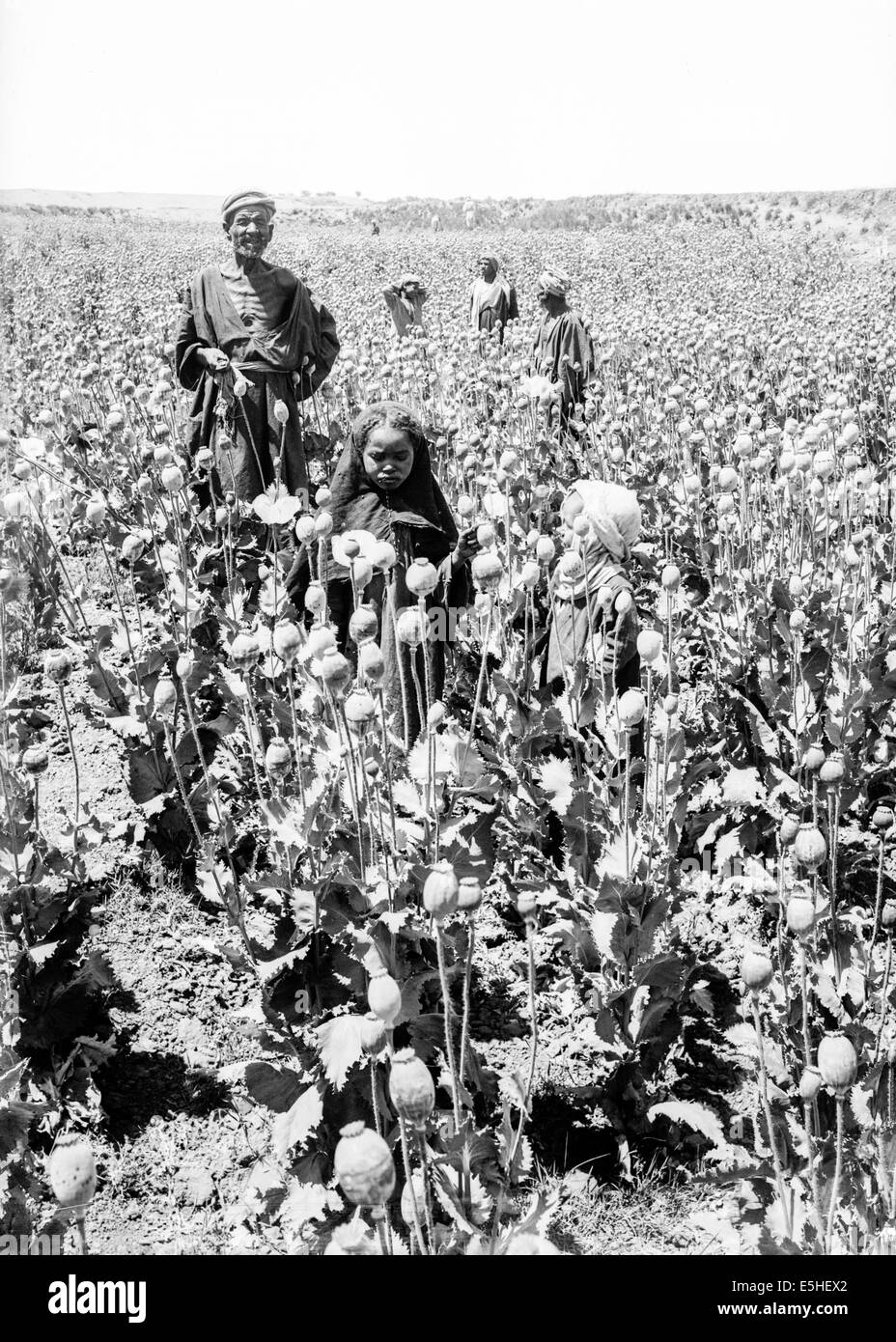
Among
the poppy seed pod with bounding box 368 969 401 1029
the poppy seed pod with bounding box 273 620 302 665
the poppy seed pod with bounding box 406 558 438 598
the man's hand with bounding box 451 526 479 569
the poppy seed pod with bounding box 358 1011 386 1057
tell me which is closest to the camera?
the poppy seed pod with bounding box 368 969 401 1029

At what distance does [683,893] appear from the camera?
10.3ft

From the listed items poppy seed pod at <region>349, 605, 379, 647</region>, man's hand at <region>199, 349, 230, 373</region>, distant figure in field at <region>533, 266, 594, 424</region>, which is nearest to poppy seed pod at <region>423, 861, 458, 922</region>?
poppy seed pod at <region>349, 605, 379, 647</region>

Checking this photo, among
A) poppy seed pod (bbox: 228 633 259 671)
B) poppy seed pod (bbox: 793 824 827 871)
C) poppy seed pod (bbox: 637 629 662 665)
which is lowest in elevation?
poppy seed pod (bbox: 793 824 827 871)

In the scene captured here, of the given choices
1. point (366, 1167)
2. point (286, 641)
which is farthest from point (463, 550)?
point (366, 1167)

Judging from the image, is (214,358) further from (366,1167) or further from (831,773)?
(366,1167)

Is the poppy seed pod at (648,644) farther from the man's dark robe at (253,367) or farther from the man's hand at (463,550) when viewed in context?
the man's dark robe at (253,367)

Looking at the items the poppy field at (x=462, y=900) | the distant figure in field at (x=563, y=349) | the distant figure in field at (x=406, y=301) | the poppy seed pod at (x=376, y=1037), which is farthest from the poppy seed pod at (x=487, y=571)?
the distant figure in field at (x=406, y=301)

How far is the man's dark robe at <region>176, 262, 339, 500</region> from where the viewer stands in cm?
620

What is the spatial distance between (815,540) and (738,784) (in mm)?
1937

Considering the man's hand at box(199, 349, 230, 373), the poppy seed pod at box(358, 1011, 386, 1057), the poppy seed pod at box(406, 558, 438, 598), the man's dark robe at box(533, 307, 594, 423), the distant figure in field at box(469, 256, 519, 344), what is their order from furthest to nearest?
the distant figure in field at box(469, 256, 519, 344)
the man's dark robe at box(533, 307, 594, 423)
the man's hand at box(199, 349, 230, 373)
the poppy seed pod at box(406, 558, 438, 598)
the poppy seed pod at box(358, 1011, 386, 1057)

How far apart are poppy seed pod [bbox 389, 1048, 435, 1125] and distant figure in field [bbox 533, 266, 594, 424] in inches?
315

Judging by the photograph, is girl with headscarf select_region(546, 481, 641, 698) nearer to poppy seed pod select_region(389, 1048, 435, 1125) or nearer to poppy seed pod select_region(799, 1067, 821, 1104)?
poppy seed pod select_region(799, 1067, 821, 1104)

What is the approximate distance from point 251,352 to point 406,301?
22.5 feet
